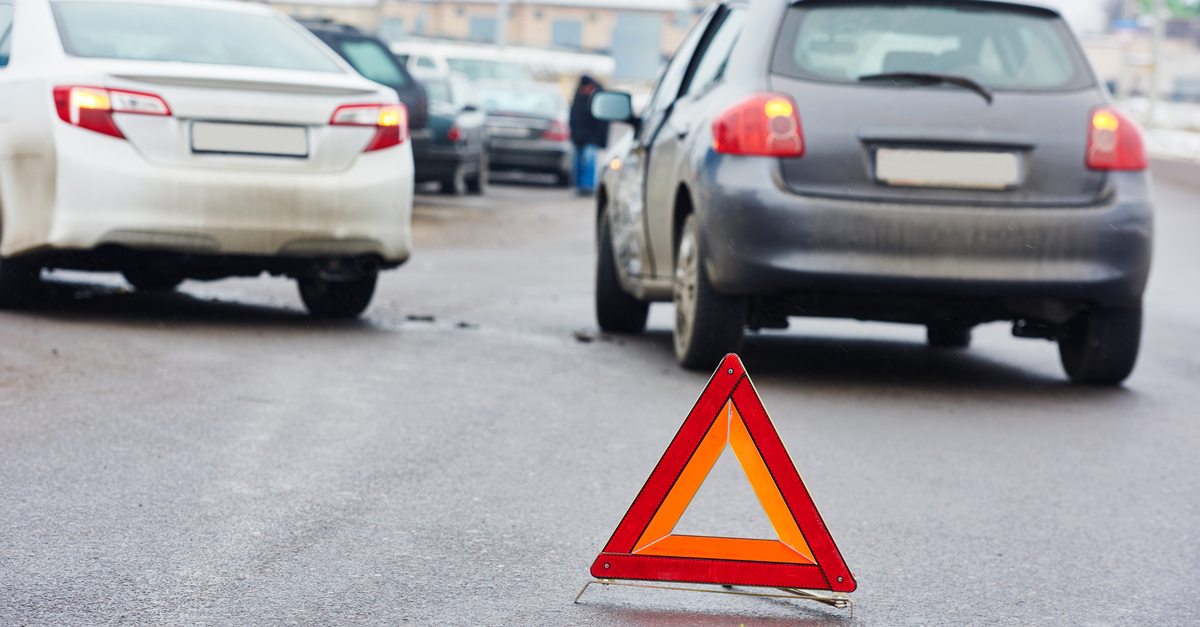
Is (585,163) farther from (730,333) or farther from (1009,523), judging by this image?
(1009,523)

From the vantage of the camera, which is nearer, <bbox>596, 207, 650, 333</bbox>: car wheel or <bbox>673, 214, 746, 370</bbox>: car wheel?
<bbox>673, 214, 746, 370</bbox>: car wheel

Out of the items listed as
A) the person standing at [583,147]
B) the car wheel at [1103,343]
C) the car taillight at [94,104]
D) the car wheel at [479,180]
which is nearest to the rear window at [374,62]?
the person standing at [583,147]

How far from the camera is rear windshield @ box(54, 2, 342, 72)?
7078 millimetres

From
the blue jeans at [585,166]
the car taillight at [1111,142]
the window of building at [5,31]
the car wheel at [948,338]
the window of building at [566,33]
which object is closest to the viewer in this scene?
the car taillight at [1111,142]

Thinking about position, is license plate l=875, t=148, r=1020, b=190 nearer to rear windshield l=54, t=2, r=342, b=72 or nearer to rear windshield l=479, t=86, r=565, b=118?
rear windshield l=54, t=2, r=342, b=72

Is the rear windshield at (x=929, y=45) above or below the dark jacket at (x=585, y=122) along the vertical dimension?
above

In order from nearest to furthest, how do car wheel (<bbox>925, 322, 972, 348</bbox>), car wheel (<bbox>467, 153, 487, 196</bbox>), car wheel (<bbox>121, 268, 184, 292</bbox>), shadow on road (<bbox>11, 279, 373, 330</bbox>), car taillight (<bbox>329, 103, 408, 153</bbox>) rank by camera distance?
1. car taillight (<bbox>329, 103, 408, 153</bbox>)
2. shadow on road (<bbox>11, 279, 373, 330</bbox>)
3. car wheel (<bbox>925, 322, 972, 348</bbox>)
4. car wheel (<bbox>121, 268, 184, 292</bbox>)
5. car wheel (<bbox>467, 153, 487, 196</bbox>)

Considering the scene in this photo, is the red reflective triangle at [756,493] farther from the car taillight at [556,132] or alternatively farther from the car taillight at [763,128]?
the car taillight at [556,132]

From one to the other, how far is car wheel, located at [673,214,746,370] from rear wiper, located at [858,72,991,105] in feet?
3.02

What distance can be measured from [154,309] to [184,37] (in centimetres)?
141

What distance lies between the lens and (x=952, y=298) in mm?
6012

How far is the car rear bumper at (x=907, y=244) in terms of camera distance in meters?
5.77

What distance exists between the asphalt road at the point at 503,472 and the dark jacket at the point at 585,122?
6.90 metres

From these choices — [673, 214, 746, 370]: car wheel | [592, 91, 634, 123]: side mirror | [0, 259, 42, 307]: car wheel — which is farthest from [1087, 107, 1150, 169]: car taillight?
[0, 259, 42, 307]: car wheel
